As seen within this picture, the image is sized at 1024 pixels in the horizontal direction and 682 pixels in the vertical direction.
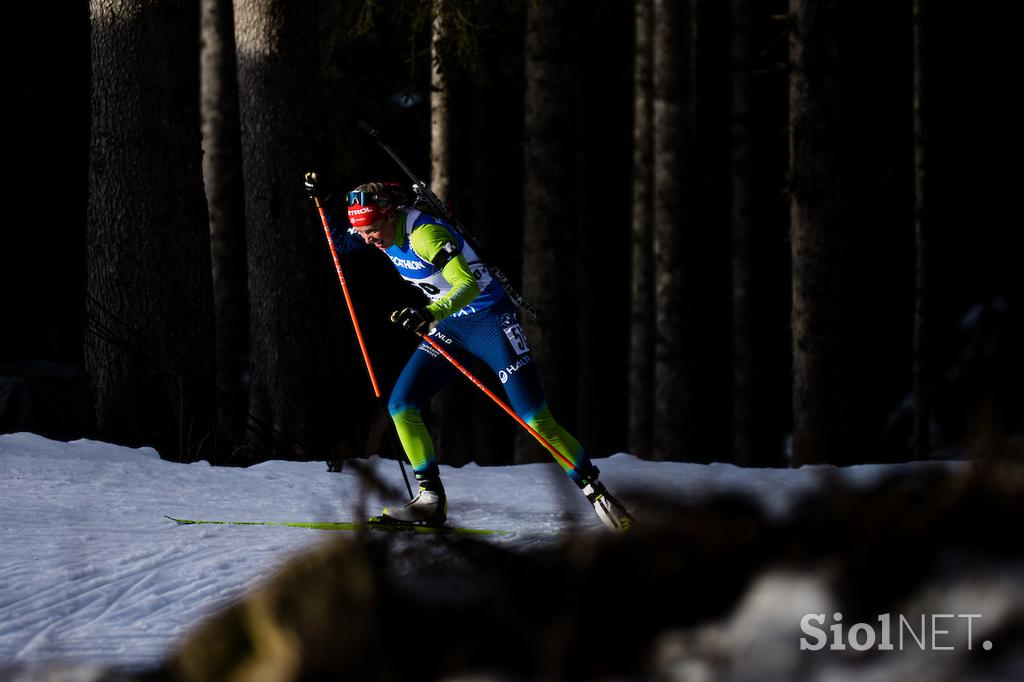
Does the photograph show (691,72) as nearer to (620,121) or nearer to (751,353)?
(751,353)

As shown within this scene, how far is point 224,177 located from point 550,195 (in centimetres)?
564

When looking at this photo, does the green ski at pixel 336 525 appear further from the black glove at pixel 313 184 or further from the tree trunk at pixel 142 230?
the tree trunk at pixel 142 230

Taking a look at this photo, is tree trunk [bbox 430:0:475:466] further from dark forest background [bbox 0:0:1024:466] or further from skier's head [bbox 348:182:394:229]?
skier's head [bbox 348:182:394:229]

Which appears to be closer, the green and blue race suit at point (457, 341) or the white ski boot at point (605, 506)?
the white ski boot at point (605, 506)

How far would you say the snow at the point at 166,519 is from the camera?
484 centimetres

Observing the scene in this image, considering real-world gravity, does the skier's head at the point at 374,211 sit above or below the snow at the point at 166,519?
above

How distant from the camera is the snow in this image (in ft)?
15.9

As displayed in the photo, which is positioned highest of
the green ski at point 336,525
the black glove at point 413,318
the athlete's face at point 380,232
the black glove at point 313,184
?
the black glove at point 313,184

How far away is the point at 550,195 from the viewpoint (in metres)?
11.9

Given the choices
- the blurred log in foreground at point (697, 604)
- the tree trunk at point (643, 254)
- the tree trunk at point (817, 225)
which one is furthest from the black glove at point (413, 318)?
the tree trunk at point (643, 254)

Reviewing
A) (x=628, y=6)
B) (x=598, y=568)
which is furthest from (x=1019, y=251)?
(x=598, y=568)

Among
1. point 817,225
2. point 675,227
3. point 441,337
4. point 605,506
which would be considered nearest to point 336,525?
point 441,337

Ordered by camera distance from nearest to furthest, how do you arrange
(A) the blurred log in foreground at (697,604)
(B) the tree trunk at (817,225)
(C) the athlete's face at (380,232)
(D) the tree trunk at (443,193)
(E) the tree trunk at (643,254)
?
1. (A) the blurred log in foreground at (697,604)
2. (C) the athlete's face at (380,232)
3. (B) the tree trunk at (817,225)
4. (D) the tree trunk at (443,193)
5. (E) the tree trunk at (643,254)

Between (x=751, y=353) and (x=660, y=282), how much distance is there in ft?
8.51
